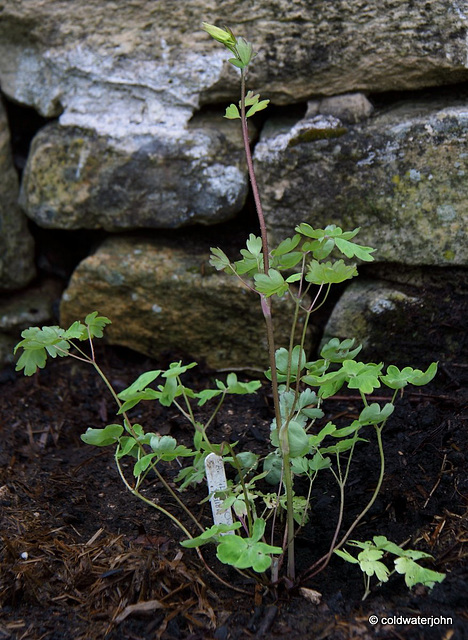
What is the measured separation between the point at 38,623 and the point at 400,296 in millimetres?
1486

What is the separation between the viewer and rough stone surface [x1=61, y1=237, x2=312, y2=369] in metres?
2.47

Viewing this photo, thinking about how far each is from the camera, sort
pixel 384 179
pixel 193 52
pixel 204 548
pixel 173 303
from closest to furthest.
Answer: pixel 204 548
pixel 384 179
pixel 193 52
pixel 173 303

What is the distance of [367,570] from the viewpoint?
4.48 ft

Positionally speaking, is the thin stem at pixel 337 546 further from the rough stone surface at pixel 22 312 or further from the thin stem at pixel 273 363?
the rough stone surface at pixel 22 312

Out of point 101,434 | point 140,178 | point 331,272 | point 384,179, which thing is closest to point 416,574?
point 331,272

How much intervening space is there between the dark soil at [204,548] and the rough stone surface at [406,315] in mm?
110

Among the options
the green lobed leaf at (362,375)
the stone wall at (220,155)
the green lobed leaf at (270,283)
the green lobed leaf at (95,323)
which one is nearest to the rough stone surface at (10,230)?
the stone wall at (220,155)

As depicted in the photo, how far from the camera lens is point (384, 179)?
222cm

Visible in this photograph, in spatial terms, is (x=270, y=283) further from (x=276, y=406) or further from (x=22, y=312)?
(x=22, y=312)

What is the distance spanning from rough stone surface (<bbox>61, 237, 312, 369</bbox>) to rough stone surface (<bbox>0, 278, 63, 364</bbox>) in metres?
0.25

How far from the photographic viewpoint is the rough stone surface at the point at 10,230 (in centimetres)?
278

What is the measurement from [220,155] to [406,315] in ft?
2.92

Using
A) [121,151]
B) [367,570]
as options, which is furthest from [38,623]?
[121,151]

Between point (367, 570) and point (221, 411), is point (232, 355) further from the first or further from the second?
point (367, 570)
